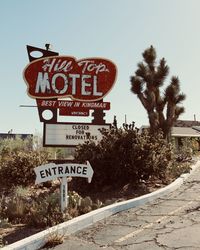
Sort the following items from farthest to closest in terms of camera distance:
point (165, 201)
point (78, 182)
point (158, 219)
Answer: point (78, 182), point (165, 201), point (158, 219)

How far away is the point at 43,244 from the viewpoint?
6.95 m

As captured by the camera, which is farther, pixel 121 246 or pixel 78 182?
pixel 78 182

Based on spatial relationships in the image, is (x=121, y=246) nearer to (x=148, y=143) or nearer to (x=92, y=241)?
(x=92, y=241)

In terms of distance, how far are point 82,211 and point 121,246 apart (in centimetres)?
243

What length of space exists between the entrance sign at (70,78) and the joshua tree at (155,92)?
1082cm

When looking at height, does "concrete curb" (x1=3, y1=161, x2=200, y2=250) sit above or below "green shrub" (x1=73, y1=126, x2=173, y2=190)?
below

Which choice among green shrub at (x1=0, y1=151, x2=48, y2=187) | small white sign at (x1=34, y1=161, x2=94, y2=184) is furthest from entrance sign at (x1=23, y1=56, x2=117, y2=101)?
small white sign at (x1=34, y1=161, x2=94, y2=184)

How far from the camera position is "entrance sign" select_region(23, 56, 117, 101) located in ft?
56.0

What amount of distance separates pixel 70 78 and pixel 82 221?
10.1 m

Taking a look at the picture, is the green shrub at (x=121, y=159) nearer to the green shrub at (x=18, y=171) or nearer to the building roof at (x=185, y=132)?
the green shrub at (x=18, y=171)

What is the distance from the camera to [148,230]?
7797 mm

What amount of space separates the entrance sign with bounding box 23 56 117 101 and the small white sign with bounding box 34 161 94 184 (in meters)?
8.27

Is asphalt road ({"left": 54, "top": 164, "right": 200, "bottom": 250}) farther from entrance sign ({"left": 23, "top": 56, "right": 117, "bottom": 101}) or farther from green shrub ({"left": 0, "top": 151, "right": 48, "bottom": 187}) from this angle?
entrance sign ({"left": 23, "top": 56, "right": 117, "bottom": 101})

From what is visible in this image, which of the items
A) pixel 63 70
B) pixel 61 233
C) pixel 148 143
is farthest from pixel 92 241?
pixel 63 70
